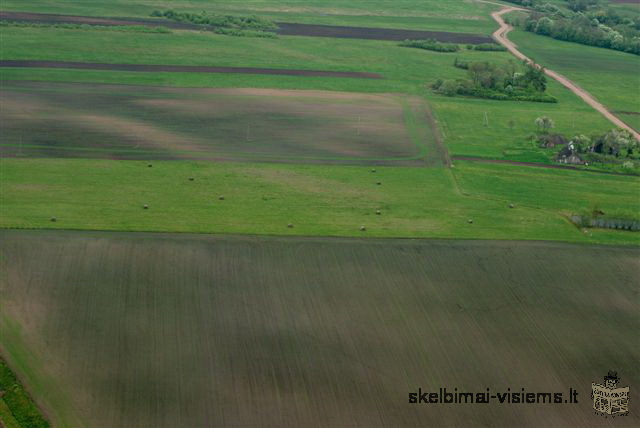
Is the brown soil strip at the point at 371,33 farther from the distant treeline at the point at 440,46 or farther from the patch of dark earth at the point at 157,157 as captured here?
the patch of dark earth at the point at 157,157

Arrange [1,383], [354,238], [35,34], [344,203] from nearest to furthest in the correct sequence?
[1,383] < [354,238] < [344,203] < [35,34]

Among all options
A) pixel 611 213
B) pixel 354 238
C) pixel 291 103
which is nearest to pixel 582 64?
pixel 291 103

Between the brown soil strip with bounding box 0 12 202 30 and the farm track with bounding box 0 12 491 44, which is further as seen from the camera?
the farm track with bounding box 0 12 491 44

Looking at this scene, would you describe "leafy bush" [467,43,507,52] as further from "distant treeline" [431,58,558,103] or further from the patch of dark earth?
the patch of dark earth

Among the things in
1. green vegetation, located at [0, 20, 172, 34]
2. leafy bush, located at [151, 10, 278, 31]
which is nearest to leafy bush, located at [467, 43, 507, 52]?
leafy bush, located at [151, 10, 278, 31]

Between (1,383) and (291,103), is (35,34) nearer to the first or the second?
(291,103)

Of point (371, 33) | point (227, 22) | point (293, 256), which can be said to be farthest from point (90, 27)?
point (293, 256)

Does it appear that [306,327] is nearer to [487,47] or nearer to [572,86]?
[572,86]
